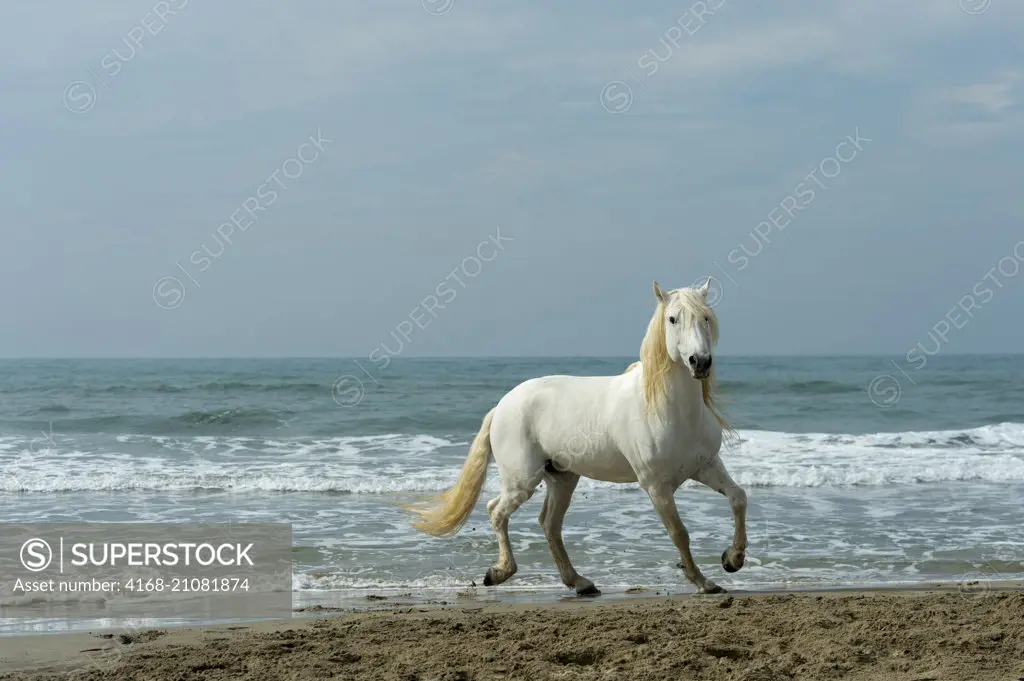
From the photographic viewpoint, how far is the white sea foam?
12.3m

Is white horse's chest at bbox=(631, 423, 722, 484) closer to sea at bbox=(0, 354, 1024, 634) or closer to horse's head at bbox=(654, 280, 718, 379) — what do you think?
horse's head at bbox=(654, 280, 718, 379)

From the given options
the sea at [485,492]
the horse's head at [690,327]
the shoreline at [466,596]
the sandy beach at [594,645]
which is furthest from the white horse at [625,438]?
the sandy beach at [594,645]

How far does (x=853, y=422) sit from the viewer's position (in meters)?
20.8

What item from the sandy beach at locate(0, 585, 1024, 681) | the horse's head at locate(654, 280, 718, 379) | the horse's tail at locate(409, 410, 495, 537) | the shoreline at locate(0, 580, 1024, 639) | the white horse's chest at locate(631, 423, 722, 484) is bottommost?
the shoreline at locate(0, 580, 1024, 639)

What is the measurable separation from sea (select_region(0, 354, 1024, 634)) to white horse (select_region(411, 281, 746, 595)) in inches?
18.4

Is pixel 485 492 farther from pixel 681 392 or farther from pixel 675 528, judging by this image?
pixel 681 392

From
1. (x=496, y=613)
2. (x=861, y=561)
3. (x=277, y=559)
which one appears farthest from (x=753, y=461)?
(x=496, y=613)

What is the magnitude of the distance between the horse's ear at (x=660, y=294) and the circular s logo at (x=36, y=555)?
14.8 ft

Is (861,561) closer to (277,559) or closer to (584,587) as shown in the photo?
(584,587)

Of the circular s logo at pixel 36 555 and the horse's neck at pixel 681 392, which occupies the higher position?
the horse's neck at pixel 681 392

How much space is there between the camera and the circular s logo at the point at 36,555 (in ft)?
22.8

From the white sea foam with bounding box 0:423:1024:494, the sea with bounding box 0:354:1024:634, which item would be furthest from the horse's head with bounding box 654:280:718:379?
the white sea foam with bounding box 0:423:1024:494

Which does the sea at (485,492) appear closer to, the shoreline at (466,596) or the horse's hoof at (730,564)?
the shoreline at (466,596)

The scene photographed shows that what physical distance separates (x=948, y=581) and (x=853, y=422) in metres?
15.2
